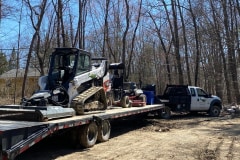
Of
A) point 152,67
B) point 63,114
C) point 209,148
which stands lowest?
point 209,148

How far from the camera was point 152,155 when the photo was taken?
9852 mm

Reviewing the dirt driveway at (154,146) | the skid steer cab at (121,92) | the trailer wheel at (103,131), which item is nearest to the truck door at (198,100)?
the skid steer cab at (121,92)

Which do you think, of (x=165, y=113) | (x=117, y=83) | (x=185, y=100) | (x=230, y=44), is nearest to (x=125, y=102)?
(x=117, y=83)

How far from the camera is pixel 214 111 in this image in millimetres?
22781

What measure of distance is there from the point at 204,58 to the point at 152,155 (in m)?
30.9

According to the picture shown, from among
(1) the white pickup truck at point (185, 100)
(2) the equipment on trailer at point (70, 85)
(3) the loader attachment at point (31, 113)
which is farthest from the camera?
(1) the white pickup truck at point (185, 100)

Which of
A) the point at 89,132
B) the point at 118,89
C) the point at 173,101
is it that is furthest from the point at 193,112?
the point at 89,132

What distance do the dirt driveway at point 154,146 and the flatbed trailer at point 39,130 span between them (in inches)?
18.5

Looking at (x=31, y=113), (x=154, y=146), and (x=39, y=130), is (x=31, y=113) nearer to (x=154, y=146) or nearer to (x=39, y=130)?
(x=39, y=130)

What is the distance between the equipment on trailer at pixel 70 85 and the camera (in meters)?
11.3

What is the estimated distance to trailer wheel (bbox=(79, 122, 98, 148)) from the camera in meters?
10.6

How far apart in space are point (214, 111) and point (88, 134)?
1363cm

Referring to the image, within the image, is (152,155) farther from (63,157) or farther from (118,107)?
(118,107)

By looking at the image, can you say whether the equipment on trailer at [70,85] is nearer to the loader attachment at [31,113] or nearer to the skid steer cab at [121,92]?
the loader attachment at [31,113]
